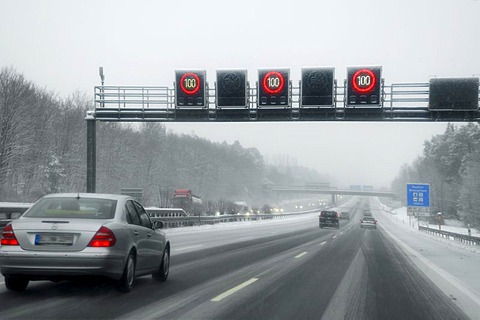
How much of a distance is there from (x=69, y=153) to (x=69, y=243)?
193 ft

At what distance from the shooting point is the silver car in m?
7.67

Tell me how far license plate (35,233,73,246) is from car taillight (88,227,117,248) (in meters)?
0.32

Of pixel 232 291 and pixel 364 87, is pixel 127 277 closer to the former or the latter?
pixel 232 291

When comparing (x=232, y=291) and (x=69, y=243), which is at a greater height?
(x=69, y=243)

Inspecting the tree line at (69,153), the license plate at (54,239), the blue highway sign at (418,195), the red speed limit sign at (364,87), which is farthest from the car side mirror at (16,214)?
the blue highway sign at (418,195)

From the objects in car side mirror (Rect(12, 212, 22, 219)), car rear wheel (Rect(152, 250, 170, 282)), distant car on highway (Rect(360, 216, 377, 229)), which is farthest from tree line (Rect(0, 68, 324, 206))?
car rear wheel (Rect(152, 250, 170, 282))

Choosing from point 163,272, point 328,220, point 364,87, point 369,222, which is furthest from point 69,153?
point 163,272

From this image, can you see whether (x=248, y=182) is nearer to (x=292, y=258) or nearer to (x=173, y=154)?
(x=173, y=154)

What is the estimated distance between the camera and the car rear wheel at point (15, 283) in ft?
26.9

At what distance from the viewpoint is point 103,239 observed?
7863mm

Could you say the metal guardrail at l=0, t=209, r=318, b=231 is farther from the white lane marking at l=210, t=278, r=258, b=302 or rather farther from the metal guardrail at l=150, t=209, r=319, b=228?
the white lane marking at l=210, t=278, r=258, b=302

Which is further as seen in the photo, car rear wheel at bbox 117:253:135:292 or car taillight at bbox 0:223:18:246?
car rear wheel at bbox 117:253:135:292

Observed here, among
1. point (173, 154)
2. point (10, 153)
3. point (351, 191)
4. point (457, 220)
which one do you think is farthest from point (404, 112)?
point (351, 191)

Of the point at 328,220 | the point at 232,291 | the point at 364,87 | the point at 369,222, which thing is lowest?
the point at 369,222
